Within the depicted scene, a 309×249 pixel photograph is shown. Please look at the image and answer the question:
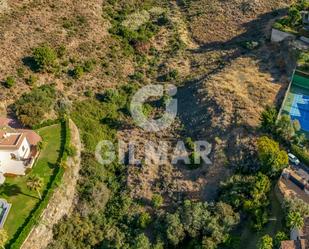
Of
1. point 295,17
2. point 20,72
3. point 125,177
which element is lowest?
point 125,177

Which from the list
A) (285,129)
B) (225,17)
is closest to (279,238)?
(285,129)

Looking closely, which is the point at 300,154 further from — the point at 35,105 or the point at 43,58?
the point at 43,58

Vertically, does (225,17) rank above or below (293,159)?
above

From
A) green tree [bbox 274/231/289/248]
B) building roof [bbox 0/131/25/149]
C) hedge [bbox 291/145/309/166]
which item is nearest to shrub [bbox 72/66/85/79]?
building roof [bbox 0/131/25/149]

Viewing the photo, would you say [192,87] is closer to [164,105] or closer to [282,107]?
[164,105]

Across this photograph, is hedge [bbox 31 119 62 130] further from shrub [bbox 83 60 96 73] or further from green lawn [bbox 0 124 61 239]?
shrub [bbox 83 60 96 73]

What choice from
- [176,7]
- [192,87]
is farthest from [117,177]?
[176,7]
